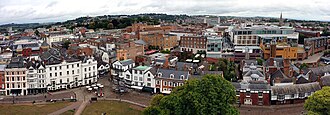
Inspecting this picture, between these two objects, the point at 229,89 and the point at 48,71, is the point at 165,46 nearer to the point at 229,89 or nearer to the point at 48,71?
the point at 48,71

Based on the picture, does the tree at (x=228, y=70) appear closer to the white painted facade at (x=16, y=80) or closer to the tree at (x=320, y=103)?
the tree at (x=320, y=103)

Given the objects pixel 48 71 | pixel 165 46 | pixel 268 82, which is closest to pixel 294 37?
pixel 165 46

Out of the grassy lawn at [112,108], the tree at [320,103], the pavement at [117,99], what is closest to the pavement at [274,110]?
the pavement at [117,99]

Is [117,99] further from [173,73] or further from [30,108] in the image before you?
[30,108]

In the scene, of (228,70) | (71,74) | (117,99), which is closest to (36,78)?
(71,74)

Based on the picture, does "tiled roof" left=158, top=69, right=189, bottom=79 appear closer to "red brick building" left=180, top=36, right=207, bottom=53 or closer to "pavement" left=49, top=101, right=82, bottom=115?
"pavement" left=49, top=101, right=82, bottom=115

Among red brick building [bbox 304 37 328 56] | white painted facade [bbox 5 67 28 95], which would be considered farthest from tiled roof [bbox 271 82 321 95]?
white painted facade [bbox 5 67 28 95]

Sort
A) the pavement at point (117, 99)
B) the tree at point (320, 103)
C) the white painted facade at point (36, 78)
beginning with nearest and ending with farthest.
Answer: the tree at point (320, 103)
the pavement at point (117, 99)
the white painted facade at point (36, 78)
